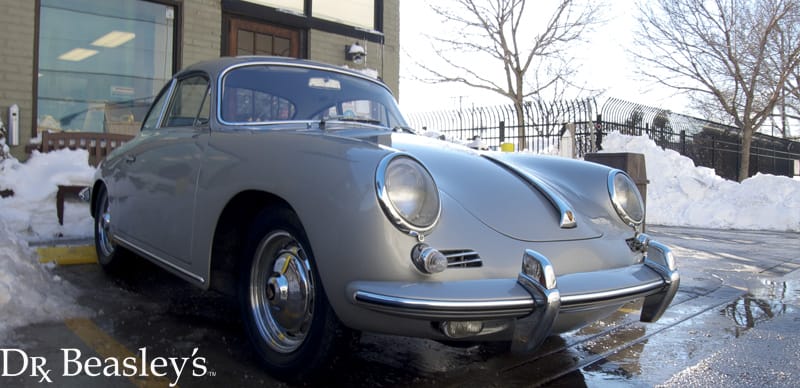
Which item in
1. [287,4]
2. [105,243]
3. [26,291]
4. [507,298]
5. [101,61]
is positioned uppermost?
[287,4]

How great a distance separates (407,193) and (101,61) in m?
7.01

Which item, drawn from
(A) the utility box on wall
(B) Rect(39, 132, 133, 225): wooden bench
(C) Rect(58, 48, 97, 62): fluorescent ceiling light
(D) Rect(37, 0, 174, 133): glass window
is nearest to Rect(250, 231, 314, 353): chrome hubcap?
(B) Rect(39, 132, 133, 225): wooden bench

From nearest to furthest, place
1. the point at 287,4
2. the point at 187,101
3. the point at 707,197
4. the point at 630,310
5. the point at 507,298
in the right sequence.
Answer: the point at 507,298 < the point at 187,101 < the point at 630,310 < the point at 287,4 < the point at 707,197

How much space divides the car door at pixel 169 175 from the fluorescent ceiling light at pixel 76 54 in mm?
4345

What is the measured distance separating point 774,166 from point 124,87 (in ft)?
73.3

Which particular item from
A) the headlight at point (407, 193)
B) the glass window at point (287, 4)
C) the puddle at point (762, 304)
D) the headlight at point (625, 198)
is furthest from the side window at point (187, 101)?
the glass window at point (287, 4)

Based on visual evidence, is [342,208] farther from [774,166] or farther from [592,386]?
[774,166]

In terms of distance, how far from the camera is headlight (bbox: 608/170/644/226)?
289 cm

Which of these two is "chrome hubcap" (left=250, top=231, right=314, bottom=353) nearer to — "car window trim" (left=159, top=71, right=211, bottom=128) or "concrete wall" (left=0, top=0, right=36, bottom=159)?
"car window trim" (left=159, top=71, right=211, bottom=128)

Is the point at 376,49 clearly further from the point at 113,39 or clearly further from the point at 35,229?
the point at 35,229

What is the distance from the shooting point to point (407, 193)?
2232 mm

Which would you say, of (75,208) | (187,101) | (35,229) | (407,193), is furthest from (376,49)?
(407,193)

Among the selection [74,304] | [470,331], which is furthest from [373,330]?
[74,304]

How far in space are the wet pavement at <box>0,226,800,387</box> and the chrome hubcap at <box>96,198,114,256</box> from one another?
0.69 ft
